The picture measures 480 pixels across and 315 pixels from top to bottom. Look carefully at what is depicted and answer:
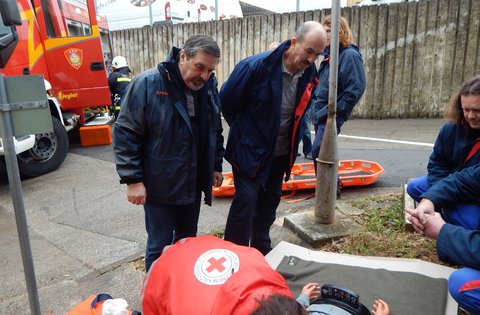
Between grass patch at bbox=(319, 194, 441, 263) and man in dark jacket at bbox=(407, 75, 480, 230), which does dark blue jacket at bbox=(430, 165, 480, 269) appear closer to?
man in dark jacket at bbox=(407, 75, 480, 230)

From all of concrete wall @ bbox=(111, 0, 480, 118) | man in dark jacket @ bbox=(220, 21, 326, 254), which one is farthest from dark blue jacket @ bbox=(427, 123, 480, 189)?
concrete wall @ bbox=(111, 0, 480, 118)

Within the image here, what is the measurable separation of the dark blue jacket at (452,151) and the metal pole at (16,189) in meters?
2.51

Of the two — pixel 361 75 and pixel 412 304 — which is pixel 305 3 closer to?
pixel 361 75

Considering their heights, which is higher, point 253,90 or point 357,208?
point 253,90


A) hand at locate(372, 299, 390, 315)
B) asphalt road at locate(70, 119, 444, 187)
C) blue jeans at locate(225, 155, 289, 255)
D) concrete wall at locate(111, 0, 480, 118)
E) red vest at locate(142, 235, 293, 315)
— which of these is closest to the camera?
red vest at locate(142, 235, 293, 315)

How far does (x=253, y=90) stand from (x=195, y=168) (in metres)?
0.66

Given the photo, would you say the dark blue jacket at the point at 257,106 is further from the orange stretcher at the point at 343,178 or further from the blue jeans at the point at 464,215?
the orange stretcher at the point at 343,178

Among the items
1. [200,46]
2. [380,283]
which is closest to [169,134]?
[200,46]

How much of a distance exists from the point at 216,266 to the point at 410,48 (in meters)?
8.09

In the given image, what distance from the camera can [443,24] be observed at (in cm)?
787

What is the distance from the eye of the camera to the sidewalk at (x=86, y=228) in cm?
280

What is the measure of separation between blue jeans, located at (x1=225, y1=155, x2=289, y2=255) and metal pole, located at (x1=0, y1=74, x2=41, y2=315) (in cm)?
125

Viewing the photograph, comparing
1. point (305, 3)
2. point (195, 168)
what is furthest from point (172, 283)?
point (305, 3)

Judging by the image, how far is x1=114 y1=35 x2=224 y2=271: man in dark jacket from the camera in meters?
2.12
